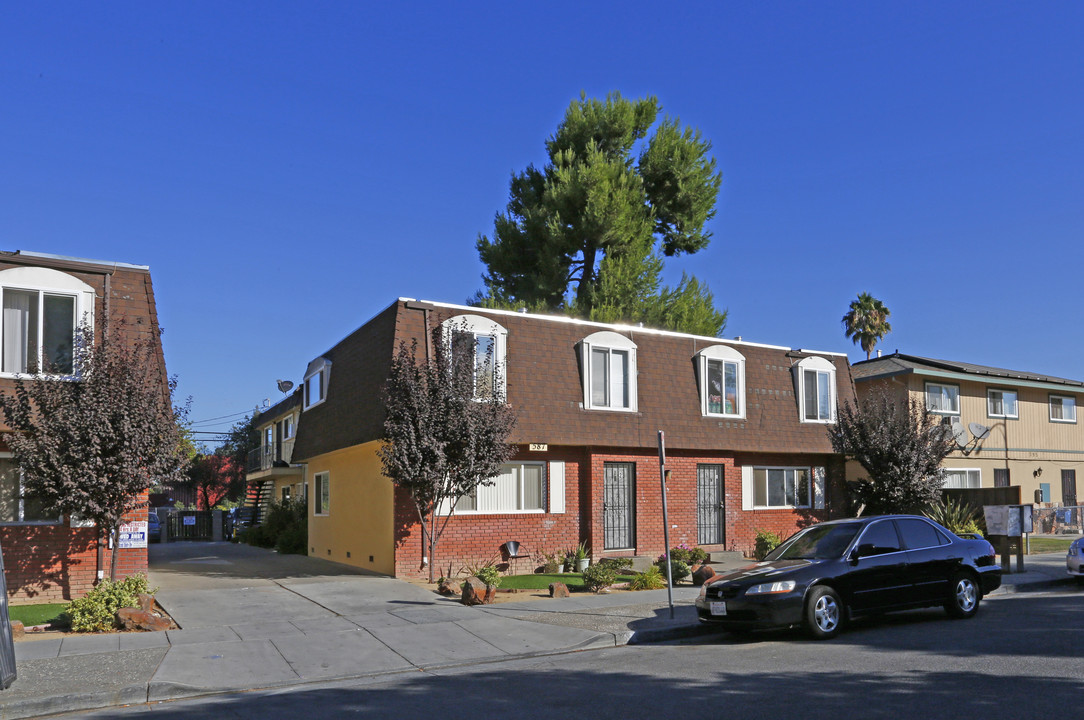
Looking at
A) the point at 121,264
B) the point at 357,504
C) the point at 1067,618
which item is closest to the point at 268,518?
the point at 357,504

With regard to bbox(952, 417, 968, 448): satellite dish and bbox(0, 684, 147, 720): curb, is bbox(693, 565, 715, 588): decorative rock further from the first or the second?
bbox(952, 417, 968, 448): satellite dish

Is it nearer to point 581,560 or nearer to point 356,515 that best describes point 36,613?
point 356,515

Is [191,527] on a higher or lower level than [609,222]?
lower

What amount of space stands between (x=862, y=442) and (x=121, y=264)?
59.2 ft

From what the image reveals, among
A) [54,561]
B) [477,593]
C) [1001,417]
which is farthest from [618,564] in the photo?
[1001,417]

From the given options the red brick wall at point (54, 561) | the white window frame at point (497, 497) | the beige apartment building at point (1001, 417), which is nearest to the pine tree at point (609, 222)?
the beige apartment building at point (1001, 417)

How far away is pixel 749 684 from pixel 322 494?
731 inches

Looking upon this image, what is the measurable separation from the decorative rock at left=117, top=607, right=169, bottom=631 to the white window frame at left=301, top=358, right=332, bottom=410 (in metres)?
11.0

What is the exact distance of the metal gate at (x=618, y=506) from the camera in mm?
21000

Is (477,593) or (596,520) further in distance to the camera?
(596,520)

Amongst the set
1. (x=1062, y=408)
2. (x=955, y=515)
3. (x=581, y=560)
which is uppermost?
(x=1062, y=408)

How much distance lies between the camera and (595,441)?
20.4 meters

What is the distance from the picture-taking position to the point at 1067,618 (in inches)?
488

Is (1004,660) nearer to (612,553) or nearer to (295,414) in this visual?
(612,553)
